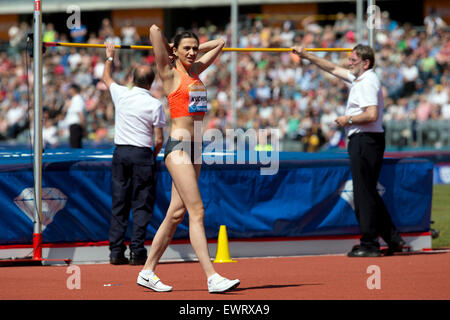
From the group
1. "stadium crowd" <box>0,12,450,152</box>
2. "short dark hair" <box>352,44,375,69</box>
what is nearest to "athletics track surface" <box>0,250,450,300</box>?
"short dark hair" <box>352,44,375,69</box>

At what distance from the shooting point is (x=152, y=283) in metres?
6.85

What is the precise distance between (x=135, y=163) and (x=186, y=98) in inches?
79.6

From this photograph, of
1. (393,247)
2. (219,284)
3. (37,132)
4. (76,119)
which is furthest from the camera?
(76,119)

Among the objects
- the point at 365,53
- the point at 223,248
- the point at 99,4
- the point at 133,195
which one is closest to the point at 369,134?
the point at 365,53

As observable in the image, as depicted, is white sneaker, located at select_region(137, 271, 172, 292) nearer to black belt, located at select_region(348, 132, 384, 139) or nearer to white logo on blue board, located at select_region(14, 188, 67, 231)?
white logo on blue board, located at select_region(14, 188, 67, 231)

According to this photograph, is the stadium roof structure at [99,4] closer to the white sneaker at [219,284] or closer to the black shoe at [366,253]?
the black shoe at [366,253]

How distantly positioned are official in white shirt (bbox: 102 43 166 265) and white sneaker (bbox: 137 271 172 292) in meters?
1.79

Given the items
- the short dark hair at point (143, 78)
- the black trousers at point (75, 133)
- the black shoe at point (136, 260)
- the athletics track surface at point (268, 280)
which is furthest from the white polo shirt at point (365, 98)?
the black trousers at point (75, 133)

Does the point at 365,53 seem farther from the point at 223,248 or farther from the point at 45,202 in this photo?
the point at 45,202

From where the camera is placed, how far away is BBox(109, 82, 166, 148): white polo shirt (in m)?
8.66

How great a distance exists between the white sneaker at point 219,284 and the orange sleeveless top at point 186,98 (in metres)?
1.29

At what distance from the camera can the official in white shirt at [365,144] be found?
9.05 metres

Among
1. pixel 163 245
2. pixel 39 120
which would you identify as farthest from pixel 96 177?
pixel 163 245
